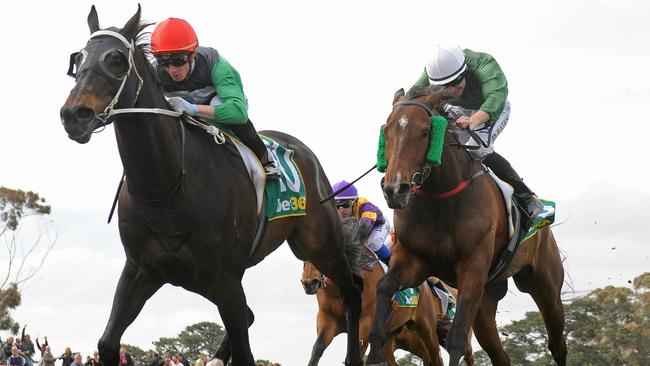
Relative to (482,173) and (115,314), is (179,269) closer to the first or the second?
(115,314)

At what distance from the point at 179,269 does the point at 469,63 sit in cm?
396

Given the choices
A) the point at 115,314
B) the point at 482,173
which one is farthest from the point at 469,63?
the point at 115,314

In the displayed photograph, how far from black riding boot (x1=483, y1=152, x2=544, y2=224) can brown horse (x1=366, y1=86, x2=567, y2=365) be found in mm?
318

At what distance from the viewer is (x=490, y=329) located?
38.8ft

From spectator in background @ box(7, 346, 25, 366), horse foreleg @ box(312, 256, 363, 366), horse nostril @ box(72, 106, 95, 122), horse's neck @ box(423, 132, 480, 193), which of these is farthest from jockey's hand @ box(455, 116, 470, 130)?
spectator in background @ box(7, 346, 25, 366)

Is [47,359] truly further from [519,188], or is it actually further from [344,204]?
[519,188]

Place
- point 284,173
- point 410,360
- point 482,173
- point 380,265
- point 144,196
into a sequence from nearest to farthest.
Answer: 1. point 144,196
2. point 284,173
3. point 482,173
4. point 380,265
5. point 410,360

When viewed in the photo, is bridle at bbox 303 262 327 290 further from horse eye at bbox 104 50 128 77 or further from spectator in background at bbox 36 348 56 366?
spectator in background at bbox 36 348 56 366

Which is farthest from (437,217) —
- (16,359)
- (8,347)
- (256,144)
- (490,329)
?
(8,347)

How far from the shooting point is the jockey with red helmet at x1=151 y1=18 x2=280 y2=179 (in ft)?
28.1

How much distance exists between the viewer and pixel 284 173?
9.59 meters

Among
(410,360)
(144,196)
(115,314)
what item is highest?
(410,360)

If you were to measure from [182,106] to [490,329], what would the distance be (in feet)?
16.1

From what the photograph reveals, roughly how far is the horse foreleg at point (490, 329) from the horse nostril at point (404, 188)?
11.5 ft
